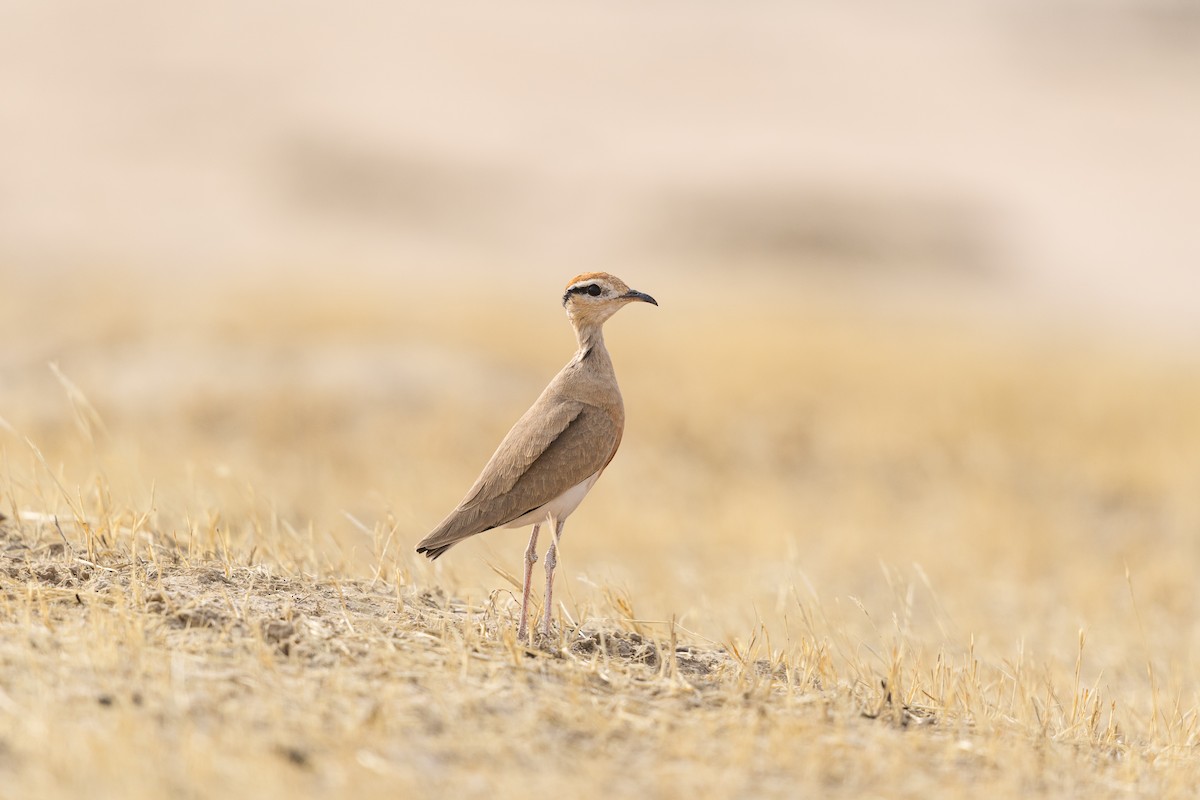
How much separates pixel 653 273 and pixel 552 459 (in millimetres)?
23202

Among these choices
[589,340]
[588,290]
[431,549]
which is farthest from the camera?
[589,340]

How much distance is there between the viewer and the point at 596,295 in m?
4.62

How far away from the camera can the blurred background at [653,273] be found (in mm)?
10078

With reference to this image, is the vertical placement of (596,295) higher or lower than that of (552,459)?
higher

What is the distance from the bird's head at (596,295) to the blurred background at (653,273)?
1212mm

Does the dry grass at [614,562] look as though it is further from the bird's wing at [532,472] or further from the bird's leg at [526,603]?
the bird's wing at [532,472]

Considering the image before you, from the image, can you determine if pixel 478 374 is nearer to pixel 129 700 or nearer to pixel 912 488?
pixel 912 488

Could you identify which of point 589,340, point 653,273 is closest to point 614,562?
point 589,340

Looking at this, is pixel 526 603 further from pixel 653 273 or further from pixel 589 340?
pixel 653 273

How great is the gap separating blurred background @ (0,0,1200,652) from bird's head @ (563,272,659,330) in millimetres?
1212

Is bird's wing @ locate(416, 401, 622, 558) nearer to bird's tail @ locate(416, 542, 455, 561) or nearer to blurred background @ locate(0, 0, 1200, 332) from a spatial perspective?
bird's tail @ locate(416, 542, 455, 561)

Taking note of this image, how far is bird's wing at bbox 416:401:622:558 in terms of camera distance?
14.5 feet

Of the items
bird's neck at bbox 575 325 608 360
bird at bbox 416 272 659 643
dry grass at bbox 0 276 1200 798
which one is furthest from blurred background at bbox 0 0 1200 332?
bird at bbox 416 272 659 643

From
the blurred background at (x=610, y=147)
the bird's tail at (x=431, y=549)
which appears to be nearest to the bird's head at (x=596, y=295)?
the bird's tail at (x=431, y=549)
